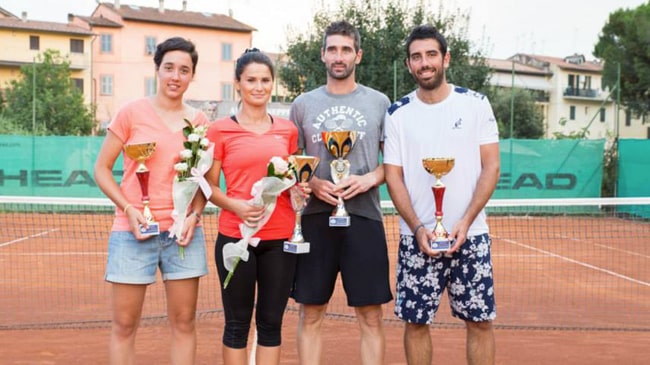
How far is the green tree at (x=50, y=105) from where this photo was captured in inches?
882

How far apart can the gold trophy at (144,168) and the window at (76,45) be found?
39211mm

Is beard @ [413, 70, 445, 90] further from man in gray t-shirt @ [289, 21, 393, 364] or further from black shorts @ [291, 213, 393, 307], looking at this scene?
black shorts @ [291, 213, 393, 307]

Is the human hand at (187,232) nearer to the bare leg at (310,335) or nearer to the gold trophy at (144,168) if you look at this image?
the gold trophy at (144,168)

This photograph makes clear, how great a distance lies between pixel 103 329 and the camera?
5805mm

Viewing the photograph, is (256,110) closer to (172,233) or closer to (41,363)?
(172,233)

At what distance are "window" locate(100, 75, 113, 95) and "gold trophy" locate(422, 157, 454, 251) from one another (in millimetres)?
36847

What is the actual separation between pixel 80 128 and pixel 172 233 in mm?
21604

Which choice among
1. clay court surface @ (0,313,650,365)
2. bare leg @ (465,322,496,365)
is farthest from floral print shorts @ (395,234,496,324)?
clay court surface @ (0,313,650,365)

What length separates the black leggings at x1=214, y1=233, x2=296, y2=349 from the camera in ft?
11.2

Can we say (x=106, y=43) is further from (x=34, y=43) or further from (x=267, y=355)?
(x=267, y=355)

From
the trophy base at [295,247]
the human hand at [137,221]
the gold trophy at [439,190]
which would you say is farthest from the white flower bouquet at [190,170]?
the gold trophy at [439,190]

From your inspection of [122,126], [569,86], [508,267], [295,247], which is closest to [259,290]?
[295,247]

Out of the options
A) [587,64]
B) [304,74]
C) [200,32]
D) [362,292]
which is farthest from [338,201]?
[587,64]

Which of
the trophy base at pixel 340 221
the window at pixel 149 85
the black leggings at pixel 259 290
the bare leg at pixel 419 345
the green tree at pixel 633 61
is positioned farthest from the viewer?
the window at pixel 149 85
